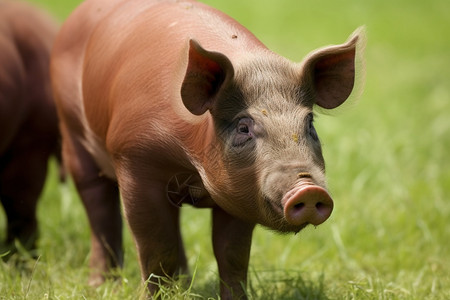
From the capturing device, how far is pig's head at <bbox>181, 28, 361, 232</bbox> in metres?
A: 3.12

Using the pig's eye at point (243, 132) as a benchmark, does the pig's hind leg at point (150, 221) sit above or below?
below

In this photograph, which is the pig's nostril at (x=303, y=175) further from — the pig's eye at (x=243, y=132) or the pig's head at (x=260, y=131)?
the pig's eye at (x=243, y=132)

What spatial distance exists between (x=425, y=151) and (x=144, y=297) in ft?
13.0

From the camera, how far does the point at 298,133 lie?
10.6ft

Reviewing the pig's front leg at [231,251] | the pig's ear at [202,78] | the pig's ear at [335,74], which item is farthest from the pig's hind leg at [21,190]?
the pig's ear at [335,74]

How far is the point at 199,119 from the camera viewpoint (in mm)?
3459

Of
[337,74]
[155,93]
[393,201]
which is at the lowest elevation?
[393,201]

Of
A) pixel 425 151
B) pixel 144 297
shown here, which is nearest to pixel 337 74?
pixel 144 297

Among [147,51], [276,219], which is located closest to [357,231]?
[147,51]

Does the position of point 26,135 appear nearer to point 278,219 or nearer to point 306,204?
point 278,219

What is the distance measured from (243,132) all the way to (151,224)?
2.53 ft

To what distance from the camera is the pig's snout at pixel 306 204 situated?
2.95m

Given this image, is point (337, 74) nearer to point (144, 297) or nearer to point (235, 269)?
point (235, 269)

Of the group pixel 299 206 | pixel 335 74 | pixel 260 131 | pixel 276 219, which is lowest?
pixel 276 219
